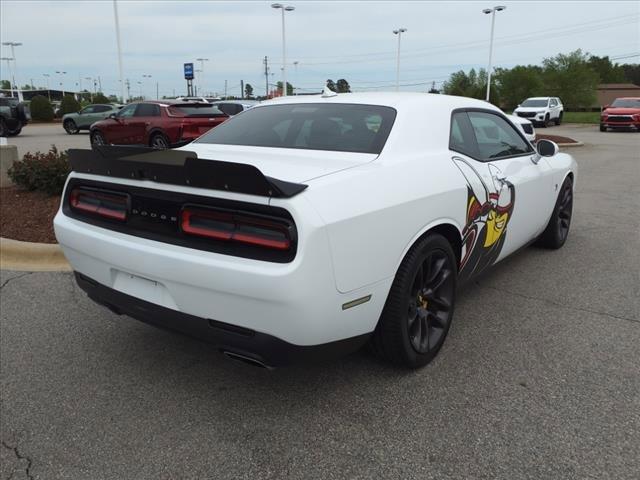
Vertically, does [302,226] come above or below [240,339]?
above

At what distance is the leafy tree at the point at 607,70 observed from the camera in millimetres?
88381

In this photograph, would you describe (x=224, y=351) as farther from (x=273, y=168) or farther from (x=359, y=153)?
(x=359, y=153)

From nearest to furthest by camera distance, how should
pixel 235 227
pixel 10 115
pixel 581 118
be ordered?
pixel 235 227
pixel 10 115
pixel 581 118

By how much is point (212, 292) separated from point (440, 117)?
191 cm

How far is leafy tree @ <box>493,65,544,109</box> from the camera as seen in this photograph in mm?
52844

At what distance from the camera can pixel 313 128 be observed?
133 inches

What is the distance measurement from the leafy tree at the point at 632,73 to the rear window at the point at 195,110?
4485 inches

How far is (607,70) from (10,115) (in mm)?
93061

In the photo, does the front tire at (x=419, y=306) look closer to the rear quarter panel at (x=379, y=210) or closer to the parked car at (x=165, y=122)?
the rear quarter panel at (x=379, y=210)

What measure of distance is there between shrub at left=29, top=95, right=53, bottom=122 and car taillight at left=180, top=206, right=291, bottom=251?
1666 inches

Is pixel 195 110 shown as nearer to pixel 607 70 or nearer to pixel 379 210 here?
pixel 379 210

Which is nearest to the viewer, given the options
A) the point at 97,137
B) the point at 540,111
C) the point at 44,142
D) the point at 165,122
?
the point at 165,122

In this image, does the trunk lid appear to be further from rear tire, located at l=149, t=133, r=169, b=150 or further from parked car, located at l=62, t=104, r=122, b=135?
parked car, located at l=62, t=104, r=122, b=135

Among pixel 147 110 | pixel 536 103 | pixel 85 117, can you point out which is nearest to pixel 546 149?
pixel 147 110
